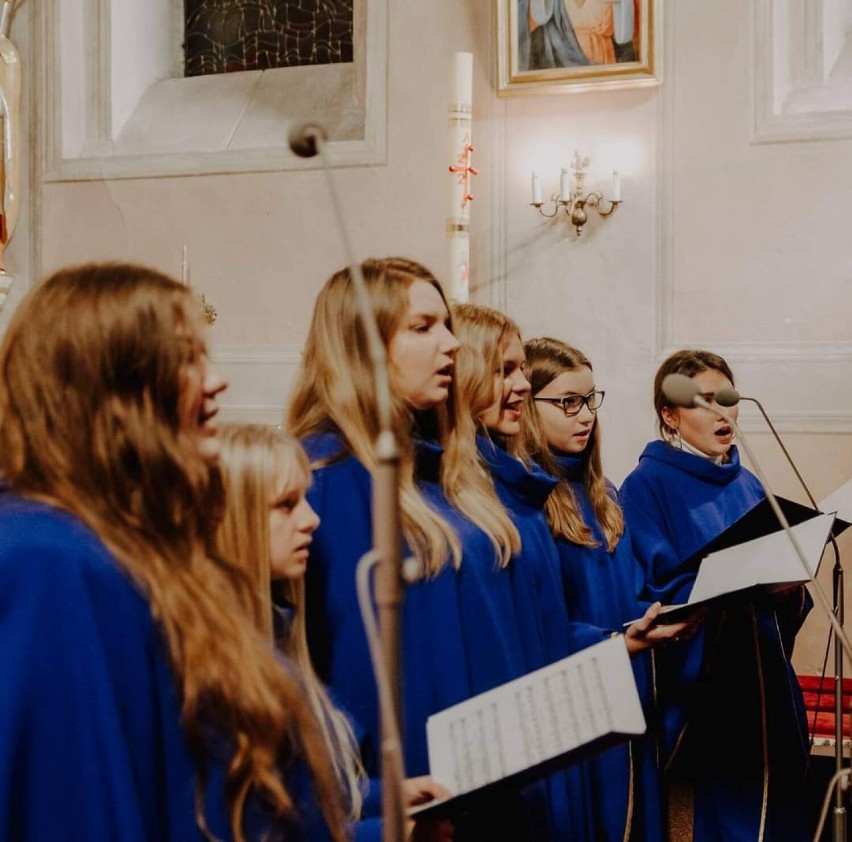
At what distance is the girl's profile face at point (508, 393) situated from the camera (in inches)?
115

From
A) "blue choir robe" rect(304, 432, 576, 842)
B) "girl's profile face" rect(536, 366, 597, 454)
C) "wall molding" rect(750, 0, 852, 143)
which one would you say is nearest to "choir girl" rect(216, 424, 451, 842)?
"blue choir robe" rect(304, 432, 576, 842)

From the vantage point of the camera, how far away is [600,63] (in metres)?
5.86

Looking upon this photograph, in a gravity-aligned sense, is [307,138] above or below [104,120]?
below

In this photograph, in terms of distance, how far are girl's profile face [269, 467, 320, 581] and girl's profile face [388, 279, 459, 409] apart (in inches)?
22.5

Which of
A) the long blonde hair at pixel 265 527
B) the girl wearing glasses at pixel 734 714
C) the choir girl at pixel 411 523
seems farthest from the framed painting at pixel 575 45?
the long blonde hair at pixel 265 527

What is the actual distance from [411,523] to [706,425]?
2.00 metres

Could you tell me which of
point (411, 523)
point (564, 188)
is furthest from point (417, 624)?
point (564, 188)

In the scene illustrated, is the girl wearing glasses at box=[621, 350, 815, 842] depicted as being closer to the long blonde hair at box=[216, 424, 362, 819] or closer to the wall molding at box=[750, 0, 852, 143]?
the long blonde hair at box=[216, 424, 362, 819]

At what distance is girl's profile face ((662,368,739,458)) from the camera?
3967 mm

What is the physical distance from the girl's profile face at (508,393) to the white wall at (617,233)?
2.88 meters

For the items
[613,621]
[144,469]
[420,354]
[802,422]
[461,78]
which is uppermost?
[461,78]

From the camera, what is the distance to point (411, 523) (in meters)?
2.26

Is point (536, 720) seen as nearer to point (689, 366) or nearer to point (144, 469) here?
point (144, 469)

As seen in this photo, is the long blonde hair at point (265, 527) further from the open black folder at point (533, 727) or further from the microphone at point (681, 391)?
the microphone at point (681, 391)
